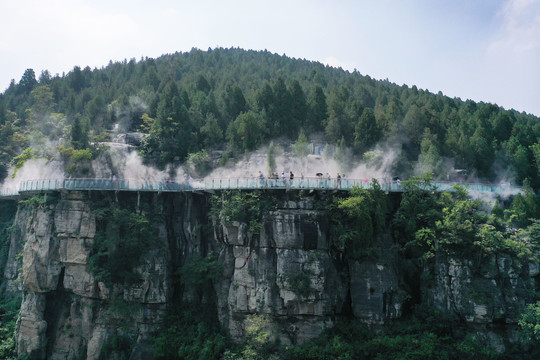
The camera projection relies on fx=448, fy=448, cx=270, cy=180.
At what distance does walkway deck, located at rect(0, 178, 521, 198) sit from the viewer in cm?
2792

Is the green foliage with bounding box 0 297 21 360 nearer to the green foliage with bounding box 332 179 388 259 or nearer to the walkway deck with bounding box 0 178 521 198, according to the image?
the walkway deck with bounding box 0 178 521 198

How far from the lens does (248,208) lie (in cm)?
2859

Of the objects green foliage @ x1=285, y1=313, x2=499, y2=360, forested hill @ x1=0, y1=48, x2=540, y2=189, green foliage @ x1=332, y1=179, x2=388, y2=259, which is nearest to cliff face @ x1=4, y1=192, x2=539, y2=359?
green foliage @ x1=285, y1=313, x2=499, y2=360

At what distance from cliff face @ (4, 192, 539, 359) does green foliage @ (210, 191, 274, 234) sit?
0.51 metres

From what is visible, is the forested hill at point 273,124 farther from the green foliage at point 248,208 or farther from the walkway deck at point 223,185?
the green foliage at point 248,208

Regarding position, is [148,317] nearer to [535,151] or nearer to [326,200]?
[326,200]

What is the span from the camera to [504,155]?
3697 cm

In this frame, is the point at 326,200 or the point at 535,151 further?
the point at 535,151

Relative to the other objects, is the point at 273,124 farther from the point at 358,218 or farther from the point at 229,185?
the point at 358,218

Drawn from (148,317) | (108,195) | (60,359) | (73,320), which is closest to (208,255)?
(148,317)

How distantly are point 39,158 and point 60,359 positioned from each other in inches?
614

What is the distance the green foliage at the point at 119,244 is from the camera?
97.3ft

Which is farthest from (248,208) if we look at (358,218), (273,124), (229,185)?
(273,124)

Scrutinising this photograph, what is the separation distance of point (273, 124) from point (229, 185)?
46.3 ft
